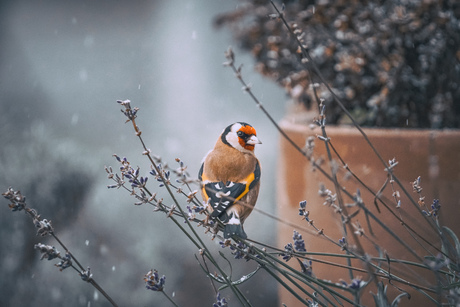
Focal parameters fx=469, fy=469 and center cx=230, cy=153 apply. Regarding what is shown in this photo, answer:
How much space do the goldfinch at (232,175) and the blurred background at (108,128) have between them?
89 centimetres

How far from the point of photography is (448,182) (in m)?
1.07

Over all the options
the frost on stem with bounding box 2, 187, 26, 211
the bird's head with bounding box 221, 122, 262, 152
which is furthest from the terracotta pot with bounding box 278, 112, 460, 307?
the frost on stem with bounding box 2, 187, 26, 211

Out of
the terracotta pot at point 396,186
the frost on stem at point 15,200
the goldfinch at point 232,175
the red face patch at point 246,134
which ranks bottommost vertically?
the terracotta pot at point 396,186

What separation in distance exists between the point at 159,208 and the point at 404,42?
0.95 meters

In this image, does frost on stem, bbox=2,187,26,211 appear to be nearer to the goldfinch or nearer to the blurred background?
the goldfinch

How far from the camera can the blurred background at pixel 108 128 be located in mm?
1754

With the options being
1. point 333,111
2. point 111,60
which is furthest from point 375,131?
point 111,60

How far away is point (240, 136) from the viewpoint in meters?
0.64

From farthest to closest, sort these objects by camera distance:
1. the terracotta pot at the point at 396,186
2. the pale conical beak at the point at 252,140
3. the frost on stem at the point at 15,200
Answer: the terracotta pot at the point at 396,186 → the pale conical beak at the point at 252,140 → the frost on stem at the point at 15,200

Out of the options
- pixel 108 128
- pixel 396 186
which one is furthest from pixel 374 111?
pixel 108 128

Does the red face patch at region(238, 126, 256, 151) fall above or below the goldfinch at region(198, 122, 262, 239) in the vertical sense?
above

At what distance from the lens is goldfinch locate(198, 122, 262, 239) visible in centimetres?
57

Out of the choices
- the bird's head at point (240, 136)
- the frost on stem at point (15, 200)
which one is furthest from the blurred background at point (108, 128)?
the frost on stem at point (15, 200)

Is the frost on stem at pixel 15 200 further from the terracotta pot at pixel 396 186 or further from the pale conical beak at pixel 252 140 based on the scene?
the terracotta pot at pixel 396 186
